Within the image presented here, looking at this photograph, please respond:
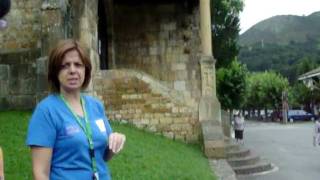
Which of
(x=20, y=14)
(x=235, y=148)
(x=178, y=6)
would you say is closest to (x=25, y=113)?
(x=20, y=14)

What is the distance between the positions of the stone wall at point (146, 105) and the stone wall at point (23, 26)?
6.72 feet

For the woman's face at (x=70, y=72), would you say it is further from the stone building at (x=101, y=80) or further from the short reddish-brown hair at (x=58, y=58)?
the stone building at (x=101, y=80)

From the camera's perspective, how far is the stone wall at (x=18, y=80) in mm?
14945

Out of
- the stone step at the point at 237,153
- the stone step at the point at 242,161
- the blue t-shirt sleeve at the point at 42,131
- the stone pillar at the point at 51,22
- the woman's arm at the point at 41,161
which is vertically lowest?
the stone step at the point at 242,161

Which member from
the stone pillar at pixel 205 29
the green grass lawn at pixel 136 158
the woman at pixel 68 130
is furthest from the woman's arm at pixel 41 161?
the stone pillar at pixel 205 29

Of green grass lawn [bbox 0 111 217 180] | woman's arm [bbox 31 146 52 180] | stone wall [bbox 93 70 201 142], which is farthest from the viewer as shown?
stone wall [bbox 93 70 201 142]

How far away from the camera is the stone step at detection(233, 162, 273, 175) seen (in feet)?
48.4

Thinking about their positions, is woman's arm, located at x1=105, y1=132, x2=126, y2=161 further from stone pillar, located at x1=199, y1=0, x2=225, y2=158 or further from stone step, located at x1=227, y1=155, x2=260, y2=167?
stone step, located at x1=227, y1=155, x2=260, y2=167

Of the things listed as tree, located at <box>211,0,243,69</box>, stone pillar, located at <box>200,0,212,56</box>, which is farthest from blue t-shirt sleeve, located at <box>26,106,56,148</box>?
tree, located at <box>211,0,243,69</box>

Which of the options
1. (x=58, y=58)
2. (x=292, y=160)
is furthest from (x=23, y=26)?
(x=58, y=58)

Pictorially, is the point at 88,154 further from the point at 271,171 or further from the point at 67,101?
the point at 271,171

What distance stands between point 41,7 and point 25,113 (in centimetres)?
266

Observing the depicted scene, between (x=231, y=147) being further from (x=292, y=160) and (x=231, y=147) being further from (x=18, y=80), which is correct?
(x=18, y=80)

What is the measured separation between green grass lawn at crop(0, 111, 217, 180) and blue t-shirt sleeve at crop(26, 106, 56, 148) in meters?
4.62
